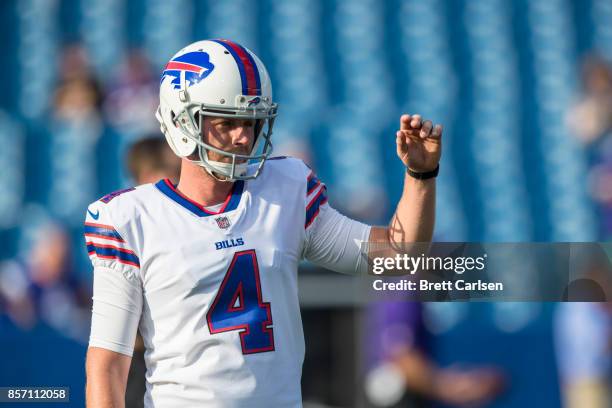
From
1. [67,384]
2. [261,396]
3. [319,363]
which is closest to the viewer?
[261,396]

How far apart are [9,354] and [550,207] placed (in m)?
3.82

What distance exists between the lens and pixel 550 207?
6.65m

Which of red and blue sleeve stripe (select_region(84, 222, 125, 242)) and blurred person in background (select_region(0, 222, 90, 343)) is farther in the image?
blurred person in background (select_region(0, 222, 90, 343))

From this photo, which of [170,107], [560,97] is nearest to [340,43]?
[560,97]

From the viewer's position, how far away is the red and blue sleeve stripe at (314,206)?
244 centimetres

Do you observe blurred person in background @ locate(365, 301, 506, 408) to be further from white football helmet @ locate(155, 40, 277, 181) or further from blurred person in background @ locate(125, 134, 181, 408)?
white football helmet @ locate(155, 40, 277, 181)

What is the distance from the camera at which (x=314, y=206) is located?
8.08 feet

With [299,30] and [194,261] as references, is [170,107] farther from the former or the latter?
[299,30]

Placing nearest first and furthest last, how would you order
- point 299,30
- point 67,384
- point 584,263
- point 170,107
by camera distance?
point 170,107 → point 584,263 → point 67,384 → point 299,30

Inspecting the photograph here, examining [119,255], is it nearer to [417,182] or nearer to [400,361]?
[417,182]

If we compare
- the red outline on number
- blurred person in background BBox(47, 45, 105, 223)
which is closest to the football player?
the red outline on number

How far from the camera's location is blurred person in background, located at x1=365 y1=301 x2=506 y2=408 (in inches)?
168

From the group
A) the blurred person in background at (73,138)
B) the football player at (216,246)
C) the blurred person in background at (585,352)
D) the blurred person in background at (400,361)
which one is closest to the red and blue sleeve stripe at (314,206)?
the football player at (216,246)

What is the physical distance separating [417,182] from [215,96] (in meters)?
0.54
